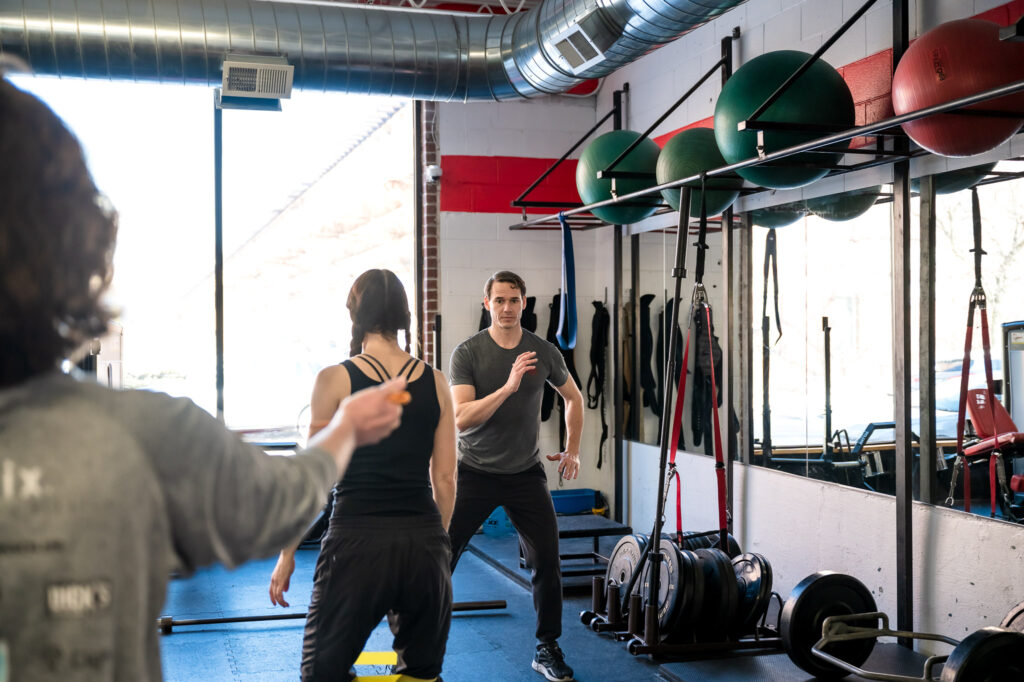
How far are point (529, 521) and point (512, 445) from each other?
326mm

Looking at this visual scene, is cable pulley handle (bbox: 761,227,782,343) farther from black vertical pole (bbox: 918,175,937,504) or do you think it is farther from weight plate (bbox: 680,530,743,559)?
weight plate (bbox: 680,530,743,559)

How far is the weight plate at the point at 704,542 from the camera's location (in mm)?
4438

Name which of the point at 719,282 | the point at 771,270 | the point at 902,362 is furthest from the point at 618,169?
the point at 902,362

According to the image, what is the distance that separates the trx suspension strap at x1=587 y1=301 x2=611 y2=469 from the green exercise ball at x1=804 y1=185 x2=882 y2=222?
2362 mm

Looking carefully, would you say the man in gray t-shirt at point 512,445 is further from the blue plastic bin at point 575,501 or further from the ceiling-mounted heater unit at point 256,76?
the blue plastic bin at point 575,501

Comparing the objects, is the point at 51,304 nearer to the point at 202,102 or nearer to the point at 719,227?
the point at 719,227

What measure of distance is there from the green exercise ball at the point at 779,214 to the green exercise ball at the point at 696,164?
413 mm

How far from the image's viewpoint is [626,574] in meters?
4.44

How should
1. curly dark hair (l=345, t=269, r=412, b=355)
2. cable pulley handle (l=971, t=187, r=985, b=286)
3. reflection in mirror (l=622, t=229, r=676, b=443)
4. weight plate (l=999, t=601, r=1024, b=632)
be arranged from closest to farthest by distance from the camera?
1. curly dark hair (l=345, t=269, r=412, b=355)
2. weight plate (l=999, t=601, r=1024, b=632)
3. cable pulley handle (l=971, t=187, r=985, b=286)
4. reflection in mirror (l=622, t=229, r=676, b=443)

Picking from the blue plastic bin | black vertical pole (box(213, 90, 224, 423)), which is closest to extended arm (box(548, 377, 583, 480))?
the blue plastic bin

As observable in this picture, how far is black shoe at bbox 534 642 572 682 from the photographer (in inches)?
149

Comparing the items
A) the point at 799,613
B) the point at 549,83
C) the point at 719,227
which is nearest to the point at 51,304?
the point at 799,613

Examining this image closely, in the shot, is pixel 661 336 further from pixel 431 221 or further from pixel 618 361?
pixel 431 221

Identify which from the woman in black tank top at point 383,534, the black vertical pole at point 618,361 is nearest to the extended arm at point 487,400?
the woman in black tank top at point 383,534
